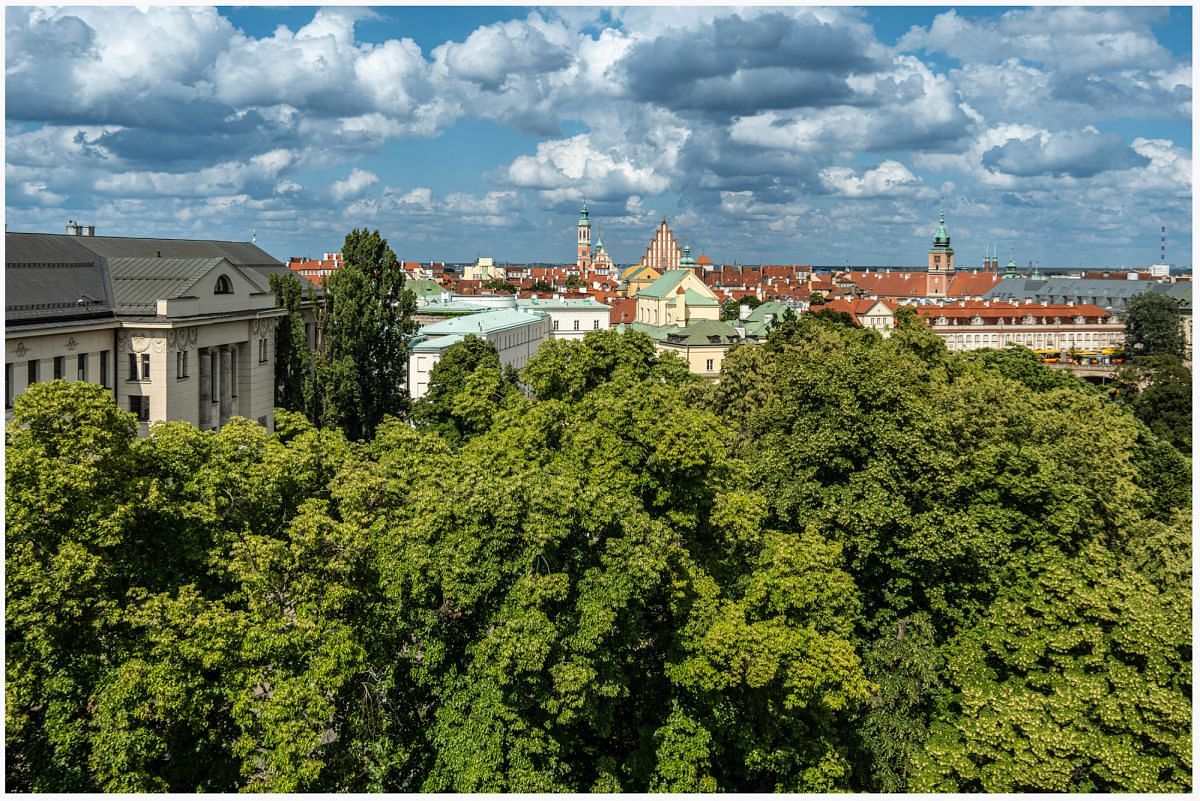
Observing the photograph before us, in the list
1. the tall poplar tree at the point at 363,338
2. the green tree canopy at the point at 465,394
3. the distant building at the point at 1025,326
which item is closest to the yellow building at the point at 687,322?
the tall poplar tree at the point at 363,338

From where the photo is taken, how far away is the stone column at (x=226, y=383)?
158 feet

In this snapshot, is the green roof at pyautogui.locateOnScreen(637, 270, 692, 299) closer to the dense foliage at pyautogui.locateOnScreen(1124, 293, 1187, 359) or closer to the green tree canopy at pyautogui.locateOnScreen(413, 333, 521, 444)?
the dense foliage at pyautogui.locateOnScreen(1124, 293, 1187, 359)

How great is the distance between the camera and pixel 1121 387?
84.6 m

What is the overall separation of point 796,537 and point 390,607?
1163 cm

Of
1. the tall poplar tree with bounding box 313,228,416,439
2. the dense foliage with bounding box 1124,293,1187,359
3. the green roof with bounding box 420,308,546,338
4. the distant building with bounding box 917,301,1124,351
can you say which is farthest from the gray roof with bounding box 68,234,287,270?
the dense foliage with bounding box 1124,293,1187,359

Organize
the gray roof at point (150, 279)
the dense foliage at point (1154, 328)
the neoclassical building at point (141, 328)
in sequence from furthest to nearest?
the dense foliage at point (1154, 328)
the gray roof at point (150, 279)
the neoclassical building at point (141, 328)

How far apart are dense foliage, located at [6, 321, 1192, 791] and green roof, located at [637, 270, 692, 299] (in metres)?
99.8

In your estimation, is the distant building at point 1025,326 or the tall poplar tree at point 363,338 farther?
the distant building at point 1025,326

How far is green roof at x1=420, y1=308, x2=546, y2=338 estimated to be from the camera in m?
89.2

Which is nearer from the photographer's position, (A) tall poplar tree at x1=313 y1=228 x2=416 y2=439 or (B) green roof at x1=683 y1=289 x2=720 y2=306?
(A) tall poplar tree at x1=313 y1=228 x2=416 y2=439

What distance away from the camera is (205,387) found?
4709cm

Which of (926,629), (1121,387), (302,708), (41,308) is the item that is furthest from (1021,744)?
(1121,387)

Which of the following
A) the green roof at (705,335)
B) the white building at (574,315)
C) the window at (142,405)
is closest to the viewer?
the window at (142,405)

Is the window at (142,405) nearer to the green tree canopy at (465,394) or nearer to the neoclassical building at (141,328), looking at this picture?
the neoclassical building at (141,328)
